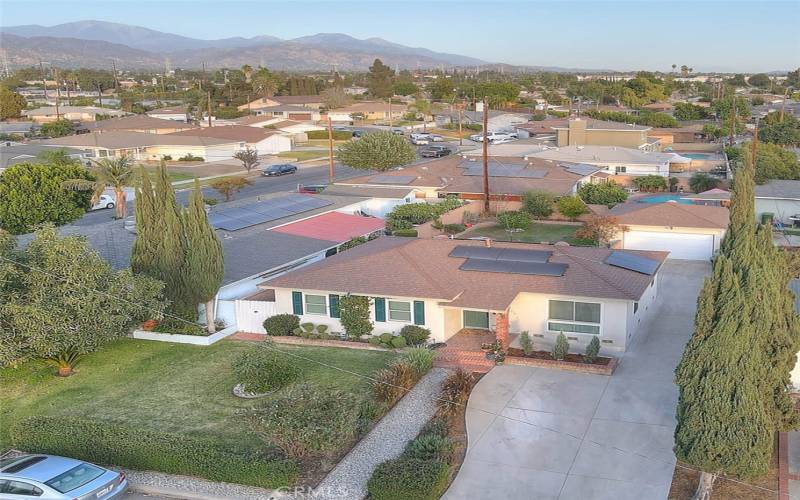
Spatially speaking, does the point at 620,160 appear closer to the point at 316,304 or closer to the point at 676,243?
the point at 676,243

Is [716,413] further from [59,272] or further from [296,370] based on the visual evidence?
[59,272]

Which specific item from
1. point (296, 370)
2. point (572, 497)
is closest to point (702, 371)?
point (572, 497)

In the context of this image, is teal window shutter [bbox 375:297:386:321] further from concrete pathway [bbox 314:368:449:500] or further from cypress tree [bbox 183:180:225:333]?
cypress tree [bbox 183:180:225:333]

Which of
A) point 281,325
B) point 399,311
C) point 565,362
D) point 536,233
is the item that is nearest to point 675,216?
point 536,233

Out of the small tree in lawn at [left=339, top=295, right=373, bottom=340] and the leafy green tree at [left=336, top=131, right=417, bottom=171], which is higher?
the leafy green tree at [left=336, top=131, right=417, bottom=171]

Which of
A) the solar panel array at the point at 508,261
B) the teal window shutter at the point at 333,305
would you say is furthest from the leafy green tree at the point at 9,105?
the solar panel array at the point at 508,261

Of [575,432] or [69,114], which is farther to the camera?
[69,114]

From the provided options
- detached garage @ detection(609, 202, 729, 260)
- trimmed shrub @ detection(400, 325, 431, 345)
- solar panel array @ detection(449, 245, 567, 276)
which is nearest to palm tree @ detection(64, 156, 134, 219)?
solar panel array @ detection(449, 245, 567, 276)
